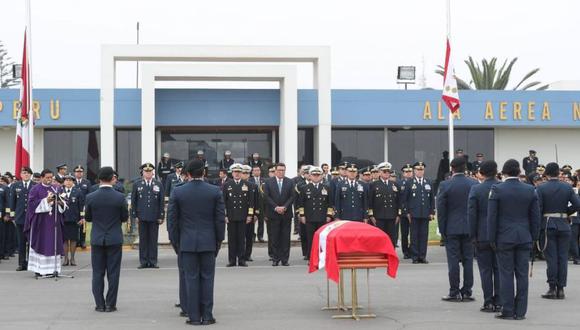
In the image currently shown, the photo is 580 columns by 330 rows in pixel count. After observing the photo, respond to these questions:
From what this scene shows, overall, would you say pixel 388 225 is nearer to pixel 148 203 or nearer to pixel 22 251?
pixel 148 203

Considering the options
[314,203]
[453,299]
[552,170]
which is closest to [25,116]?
[314,203]

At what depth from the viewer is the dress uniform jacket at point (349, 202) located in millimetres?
18062

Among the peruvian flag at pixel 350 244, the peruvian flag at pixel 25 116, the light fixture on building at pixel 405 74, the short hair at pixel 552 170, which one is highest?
the light fixture on building at pixel 405 74

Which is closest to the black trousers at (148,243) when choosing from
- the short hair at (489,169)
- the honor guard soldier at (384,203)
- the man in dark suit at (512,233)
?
the honor guard soldier at (384,203)

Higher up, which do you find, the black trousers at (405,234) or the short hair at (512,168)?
the short hair at (512,168)

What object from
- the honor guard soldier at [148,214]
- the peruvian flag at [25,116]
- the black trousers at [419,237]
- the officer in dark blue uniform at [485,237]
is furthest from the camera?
the peruvian flag at [25,116]

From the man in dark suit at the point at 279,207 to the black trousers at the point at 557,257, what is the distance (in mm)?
6077

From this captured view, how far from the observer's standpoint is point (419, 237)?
17797 mm

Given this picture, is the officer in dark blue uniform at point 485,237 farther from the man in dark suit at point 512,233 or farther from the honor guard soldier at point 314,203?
the honor guard soldier at point 314,203

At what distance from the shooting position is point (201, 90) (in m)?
31.9

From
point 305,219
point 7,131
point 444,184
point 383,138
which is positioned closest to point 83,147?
point 7,131

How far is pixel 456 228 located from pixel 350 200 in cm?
599

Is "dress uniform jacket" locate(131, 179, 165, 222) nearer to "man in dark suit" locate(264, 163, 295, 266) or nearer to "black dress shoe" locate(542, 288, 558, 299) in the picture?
"man in dark suit" locate(264, 163, 295, 266)

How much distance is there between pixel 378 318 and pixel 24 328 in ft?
14.2
